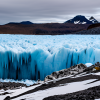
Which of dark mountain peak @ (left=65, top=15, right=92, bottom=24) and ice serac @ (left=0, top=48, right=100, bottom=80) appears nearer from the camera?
ice serac @ (left=0, top=48, right=100, bottom=80)

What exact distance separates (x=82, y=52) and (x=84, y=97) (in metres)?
4.56

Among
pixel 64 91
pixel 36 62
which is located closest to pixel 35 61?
pixel 36 62

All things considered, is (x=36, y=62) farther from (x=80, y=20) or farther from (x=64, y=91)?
(x=80, y=20)

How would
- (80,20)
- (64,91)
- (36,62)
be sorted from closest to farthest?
1. (64,91)
2. (36,62)
3. (80,20)

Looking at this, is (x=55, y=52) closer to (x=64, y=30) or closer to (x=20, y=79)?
(x=20, y=79)

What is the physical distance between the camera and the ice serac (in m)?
5.67

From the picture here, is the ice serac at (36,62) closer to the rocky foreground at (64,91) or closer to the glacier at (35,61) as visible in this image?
the glacier at (35,61)

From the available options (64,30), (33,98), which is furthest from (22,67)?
(64,30)

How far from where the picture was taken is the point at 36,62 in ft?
19.2

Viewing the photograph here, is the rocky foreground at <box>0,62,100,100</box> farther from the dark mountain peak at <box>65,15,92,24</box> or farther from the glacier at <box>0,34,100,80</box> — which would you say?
the dark mountain peak at <box>65,15,92,24</box>

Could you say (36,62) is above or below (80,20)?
below

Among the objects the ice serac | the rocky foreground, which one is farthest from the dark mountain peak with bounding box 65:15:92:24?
the rocky foreground

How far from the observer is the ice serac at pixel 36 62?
5668 millimetres

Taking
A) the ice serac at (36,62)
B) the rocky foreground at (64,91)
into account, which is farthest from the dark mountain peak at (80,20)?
the rocky foreground at (64,91)
